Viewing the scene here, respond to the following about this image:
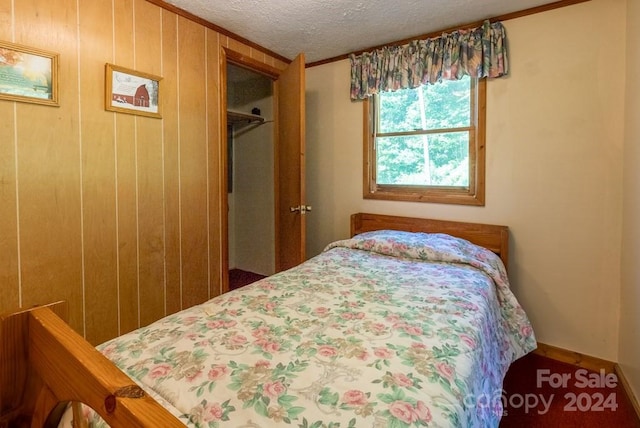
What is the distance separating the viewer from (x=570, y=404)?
1.76m

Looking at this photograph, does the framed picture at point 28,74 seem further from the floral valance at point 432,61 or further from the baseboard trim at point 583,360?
the baseboard trim at point 583,360

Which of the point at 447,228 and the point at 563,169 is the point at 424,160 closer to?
the point at 447,228

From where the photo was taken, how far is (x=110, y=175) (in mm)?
1819

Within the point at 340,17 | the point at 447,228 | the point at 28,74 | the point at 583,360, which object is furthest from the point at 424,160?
the point at 28,74

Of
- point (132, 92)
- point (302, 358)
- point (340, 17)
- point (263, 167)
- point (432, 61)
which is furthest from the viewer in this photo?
point (263, 167)

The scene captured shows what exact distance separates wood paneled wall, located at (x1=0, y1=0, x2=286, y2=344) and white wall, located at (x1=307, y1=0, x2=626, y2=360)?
1.94 m

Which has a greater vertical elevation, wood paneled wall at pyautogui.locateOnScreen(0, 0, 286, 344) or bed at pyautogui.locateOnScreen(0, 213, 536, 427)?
wood paneled wall at pyautogui.locateOnScreen(0, 0, 286, 344)

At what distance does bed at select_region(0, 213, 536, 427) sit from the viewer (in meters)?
0.66

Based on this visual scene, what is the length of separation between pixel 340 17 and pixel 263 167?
1.77 metres

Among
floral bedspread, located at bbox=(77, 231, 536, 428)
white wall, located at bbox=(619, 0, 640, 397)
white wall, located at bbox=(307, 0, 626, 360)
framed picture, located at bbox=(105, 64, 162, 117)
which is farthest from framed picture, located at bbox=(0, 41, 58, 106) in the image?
white wall, located at bbox=(619, 0, 640, 397)

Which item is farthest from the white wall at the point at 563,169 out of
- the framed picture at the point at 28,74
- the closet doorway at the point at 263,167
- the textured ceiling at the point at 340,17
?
the framed picture at the point at 28,74

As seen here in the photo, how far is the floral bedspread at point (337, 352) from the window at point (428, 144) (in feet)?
3.07

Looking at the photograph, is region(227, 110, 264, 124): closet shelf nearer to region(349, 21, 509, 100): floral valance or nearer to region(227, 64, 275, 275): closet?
region(227, 64, 275, 275): closet

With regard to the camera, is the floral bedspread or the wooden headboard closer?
the floral bedspread
